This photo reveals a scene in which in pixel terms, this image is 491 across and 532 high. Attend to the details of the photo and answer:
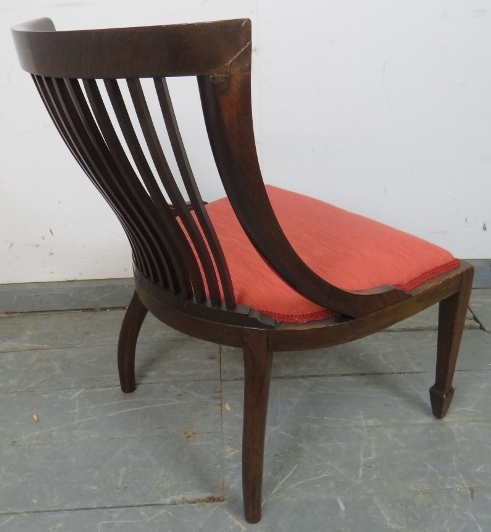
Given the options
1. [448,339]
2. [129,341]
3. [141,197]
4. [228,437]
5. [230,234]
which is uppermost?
[141,197]

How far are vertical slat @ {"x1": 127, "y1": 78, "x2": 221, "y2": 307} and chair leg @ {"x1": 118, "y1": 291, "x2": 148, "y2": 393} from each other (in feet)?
1.68

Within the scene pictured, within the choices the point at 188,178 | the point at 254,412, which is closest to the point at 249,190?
the point at 188,178

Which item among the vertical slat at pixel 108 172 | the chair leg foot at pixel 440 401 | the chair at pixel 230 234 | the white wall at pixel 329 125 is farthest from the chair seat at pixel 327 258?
the white wall at pixel 329 125

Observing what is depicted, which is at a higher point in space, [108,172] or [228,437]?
[108,172]

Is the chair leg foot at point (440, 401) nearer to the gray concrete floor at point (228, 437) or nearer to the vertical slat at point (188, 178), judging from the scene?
the gray concrete floor at point (228, 437)

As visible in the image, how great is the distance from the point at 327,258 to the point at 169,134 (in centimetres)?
43

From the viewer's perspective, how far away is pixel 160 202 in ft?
2.73

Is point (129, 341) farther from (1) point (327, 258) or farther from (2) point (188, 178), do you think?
(2) point (188, 178)

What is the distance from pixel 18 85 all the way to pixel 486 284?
1.51 meters

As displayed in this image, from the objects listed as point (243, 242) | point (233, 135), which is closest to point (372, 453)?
point (243, 242)

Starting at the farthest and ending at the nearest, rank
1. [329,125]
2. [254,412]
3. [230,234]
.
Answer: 1. [329,125]
2. [230,234]
3. [254,412]

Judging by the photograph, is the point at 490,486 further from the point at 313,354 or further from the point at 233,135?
the point at 233,135

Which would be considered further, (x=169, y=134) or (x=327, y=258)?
(x=327, y=258)

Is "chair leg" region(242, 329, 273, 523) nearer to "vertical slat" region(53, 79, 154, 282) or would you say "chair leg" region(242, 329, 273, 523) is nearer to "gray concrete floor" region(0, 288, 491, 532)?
"gray concrete floor" region(0, 288, 491, 532)
